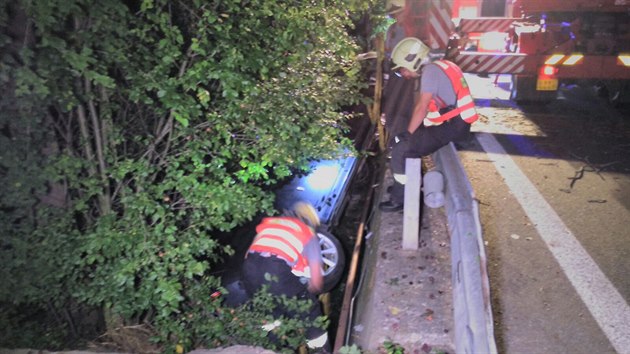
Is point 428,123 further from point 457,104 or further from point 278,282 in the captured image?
point 278,282

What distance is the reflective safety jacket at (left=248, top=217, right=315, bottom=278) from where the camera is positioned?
12.8 ft

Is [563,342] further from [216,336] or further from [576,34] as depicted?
[576,34]

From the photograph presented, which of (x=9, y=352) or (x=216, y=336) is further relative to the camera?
(x=216, y=336)

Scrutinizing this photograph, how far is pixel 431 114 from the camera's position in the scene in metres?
4.92

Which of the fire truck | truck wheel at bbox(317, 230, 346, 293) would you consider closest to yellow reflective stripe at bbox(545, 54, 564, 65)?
the fire truck

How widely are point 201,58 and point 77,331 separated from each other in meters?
2.59

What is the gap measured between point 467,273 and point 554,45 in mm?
7452

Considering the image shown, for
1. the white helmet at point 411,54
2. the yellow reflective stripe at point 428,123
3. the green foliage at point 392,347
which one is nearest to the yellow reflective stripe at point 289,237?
the green foliage at point 392,347

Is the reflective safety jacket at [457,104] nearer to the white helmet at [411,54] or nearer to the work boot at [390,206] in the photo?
the white helmet at [411,54]

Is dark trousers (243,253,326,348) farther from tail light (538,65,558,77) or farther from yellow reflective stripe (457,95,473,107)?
tail light (538,65,558,77)

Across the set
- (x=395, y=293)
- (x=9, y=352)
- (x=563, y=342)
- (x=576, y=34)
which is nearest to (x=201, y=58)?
(x=395, y=293)

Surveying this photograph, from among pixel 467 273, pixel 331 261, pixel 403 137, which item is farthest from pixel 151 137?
pixel 403 137

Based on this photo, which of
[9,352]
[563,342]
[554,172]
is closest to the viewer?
[563,342]

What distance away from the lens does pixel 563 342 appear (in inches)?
125
